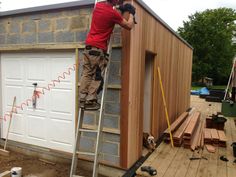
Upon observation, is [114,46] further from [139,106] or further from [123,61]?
[139,106]

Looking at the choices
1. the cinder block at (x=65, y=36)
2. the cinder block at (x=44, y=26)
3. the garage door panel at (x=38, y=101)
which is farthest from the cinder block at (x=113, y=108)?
the cinder block at (x=44, y=26)

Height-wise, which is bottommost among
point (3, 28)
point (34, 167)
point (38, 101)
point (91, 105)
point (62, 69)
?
point (34, 167)

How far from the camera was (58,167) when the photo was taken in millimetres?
5109

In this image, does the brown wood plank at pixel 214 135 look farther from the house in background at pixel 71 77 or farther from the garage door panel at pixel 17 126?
the garage door panel at pixel 17 126

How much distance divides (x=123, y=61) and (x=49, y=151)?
2.78 meters

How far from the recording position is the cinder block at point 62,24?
193 inches

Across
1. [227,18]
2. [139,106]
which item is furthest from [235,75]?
[227,18]

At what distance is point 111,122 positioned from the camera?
4527 mm

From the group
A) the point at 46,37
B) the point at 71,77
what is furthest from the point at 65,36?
the point at 71,77

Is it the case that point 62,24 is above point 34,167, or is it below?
above

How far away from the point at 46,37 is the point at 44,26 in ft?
0.78

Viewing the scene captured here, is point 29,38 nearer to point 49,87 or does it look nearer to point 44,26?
point 44,26

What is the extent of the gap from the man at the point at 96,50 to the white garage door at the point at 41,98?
140cm

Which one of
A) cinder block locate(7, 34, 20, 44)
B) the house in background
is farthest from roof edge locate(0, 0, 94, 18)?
cinder block locate(7, 34, 20, 44)
